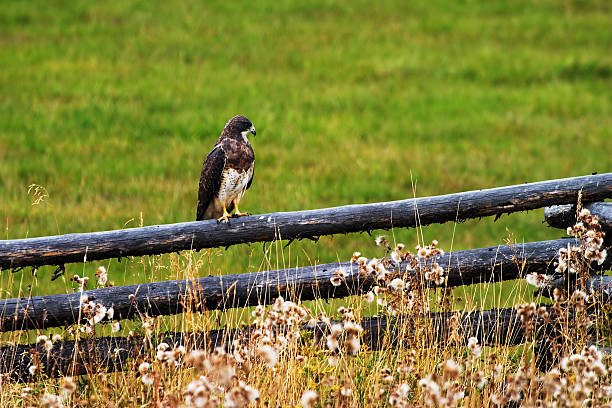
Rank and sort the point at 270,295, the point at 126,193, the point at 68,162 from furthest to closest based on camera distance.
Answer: the point at 68,162
the point at 126,193
the point at 270,295

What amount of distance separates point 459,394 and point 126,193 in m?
6.54

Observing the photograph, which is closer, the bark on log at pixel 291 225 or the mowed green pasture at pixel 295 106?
the bark on log at pixel 291 225

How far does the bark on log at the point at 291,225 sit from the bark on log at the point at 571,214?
0.27 ft

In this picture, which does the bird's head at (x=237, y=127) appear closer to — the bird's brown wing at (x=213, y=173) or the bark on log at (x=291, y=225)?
the bird's brown wing at (x=213, y=173)

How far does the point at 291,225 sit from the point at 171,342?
3.38 ft

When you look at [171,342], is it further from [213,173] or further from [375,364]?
[213,173]

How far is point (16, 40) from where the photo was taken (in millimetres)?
15664

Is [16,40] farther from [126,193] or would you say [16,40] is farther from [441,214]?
[441,214]

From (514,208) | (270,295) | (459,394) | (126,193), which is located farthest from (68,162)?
(459,394)

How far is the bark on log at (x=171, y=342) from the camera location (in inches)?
172

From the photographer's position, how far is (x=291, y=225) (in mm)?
4828

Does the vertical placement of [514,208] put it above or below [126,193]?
above

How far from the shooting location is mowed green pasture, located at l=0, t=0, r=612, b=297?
8797 millimetres

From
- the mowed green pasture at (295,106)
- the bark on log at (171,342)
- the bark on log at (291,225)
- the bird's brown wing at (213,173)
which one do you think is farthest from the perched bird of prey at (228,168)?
the bark on log at (171,342)
